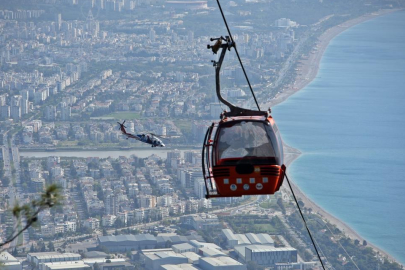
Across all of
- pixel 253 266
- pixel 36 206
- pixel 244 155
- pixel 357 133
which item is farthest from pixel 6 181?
pixel 36 206

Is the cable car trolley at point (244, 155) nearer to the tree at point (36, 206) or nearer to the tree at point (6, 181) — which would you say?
the tree at point (36, 206)

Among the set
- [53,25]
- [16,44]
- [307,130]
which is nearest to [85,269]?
[307,130]

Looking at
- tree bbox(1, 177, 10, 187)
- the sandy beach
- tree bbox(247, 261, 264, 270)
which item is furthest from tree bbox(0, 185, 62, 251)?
tree bbox(1, 177, 10, 187)

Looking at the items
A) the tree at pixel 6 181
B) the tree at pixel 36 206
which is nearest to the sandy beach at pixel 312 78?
the tree at pixel 6 181

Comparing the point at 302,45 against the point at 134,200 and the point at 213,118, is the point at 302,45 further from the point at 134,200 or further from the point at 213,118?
the point at 134,200

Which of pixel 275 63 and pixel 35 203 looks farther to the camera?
pixel 275 63

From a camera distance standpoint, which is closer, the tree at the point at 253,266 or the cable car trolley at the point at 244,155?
the cable car trolley at the point at 244,155

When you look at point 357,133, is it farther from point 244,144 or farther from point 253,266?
point 244,144

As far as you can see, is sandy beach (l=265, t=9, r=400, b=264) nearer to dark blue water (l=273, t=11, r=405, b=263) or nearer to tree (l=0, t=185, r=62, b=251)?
dark blue water (l=273, t=11, r=405, b=263)
